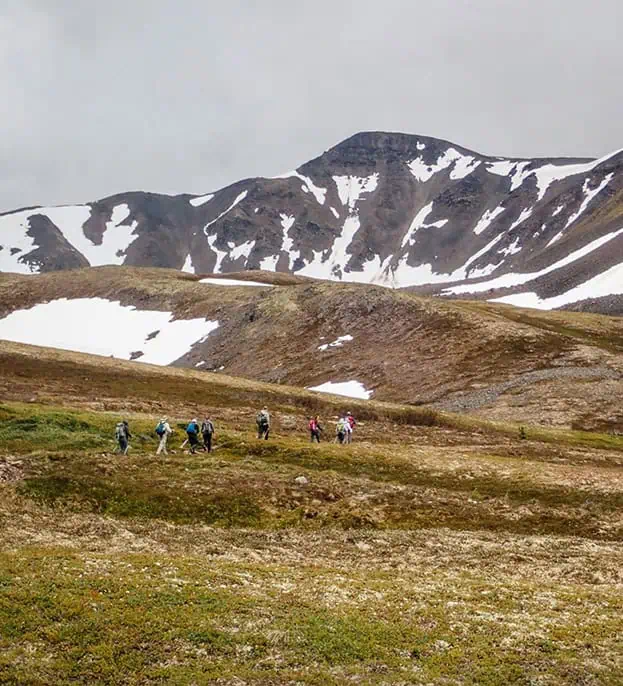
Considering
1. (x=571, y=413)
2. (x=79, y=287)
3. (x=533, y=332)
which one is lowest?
(x=571, y=413)

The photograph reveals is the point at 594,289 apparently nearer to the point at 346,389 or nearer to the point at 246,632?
the point at 346,389

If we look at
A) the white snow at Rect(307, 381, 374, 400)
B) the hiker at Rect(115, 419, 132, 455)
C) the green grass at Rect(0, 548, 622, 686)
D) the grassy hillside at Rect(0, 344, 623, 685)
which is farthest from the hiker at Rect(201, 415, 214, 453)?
the white snow at Rect(307, 381, 374, 400)

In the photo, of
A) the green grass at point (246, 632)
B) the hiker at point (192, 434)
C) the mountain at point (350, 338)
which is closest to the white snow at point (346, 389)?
the mountain at point (350, 338)

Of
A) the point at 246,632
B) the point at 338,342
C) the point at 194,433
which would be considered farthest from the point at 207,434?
the point at 338,342

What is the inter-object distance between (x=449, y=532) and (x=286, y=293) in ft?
425

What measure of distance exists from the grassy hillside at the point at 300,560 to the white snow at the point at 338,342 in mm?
68083

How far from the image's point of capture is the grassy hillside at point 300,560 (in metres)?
17.8

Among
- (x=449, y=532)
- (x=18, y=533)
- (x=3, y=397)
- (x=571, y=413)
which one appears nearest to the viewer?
(x=18, y=533)

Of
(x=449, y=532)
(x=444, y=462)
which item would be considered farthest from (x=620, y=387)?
(x=449, y=532)

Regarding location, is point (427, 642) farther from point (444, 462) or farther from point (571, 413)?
point (571, 413)

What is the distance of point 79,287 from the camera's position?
19175 cm

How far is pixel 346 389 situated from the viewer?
107312mm

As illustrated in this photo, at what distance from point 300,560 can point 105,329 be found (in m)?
142

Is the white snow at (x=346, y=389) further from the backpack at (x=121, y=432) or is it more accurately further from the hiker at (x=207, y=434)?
the backpack at (x=121, y=432)
